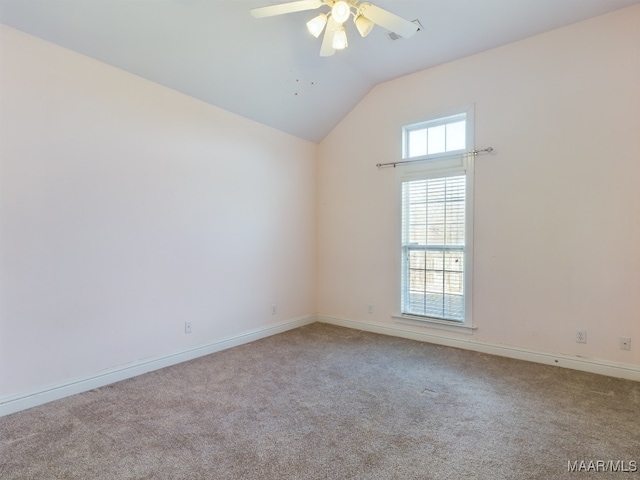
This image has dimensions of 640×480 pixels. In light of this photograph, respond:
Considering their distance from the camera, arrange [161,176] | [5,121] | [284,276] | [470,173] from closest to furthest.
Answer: [5,121], [161,176], [470,173], [284,276]

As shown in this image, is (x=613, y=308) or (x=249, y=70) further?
(x=249, y=70)

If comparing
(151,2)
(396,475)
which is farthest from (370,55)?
A: (396,475)

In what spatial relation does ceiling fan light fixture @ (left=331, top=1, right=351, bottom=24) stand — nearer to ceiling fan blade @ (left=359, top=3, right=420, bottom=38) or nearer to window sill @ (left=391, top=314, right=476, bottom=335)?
ceiling fan blade @ (left=359, top=3, right=420, bottom=38)

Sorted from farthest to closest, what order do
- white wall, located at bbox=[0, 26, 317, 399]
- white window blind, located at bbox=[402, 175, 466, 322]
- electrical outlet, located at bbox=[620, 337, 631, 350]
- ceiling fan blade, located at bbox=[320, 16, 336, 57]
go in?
white window blind, located at bbox=[402, 175, 466, 322] → electrical outlet, located at bbox=[620, 337, 631, 350] → white wall, located at bbox=[0, 26, 317, 399] → ceiling fan blade, located at bbox=[320, 16, 336, 57]

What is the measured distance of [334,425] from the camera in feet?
7.18

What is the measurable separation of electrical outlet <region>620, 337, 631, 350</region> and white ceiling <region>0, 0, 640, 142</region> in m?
2.87

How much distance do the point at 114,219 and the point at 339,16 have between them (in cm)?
237

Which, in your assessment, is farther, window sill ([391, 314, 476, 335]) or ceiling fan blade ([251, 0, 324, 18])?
window sill ([391, 314, 476, 335])

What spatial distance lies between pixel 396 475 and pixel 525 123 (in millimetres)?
3342

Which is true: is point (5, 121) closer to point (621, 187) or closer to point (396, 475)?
point (396, 475)

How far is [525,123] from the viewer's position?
11.1 ft

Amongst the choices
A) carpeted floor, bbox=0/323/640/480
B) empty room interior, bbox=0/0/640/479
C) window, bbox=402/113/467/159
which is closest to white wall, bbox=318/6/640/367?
empty room interior, bbox=0/0/640/479

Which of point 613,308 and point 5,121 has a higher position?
point 5,121

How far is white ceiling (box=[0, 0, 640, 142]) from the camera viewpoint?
251 centimetres
